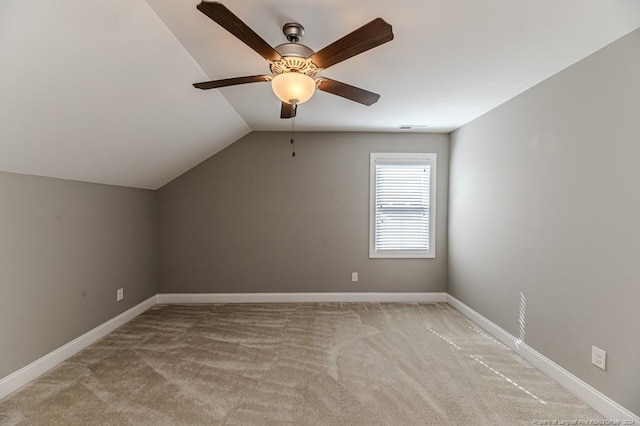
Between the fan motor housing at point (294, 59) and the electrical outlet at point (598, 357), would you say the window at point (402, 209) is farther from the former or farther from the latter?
the fan motor housing at point (294, 59)

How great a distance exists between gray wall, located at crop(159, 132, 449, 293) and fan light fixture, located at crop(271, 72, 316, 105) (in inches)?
108

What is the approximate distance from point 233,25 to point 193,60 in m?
1.09

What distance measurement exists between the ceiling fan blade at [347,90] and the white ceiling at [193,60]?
0.94 ft

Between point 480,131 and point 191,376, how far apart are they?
12.6ft

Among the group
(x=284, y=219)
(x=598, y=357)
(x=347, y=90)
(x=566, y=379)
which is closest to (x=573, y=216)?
(x=598, y=357)

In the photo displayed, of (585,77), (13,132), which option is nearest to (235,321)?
(13,132)

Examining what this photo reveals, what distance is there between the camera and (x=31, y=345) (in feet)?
8.43

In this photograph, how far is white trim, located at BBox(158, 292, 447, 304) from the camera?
15.1 feet

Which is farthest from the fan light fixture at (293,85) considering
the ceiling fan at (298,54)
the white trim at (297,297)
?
the white trim at (297,297)

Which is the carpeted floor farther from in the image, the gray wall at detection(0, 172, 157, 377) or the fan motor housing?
the fan motor housing

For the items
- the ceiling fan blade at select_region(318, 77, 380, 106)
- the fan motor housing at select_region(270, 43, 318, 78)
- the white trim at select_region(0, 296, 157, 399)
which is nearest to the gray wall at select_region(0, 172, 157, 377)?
the white trim at select_region(0, 296, 157, 399)

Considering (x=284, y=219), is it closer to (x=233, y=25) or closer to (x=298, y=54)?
(x=298, y=54)

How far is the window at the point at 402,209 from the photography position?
15.3 feet

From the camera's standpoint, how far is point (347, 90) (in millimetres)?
2211
